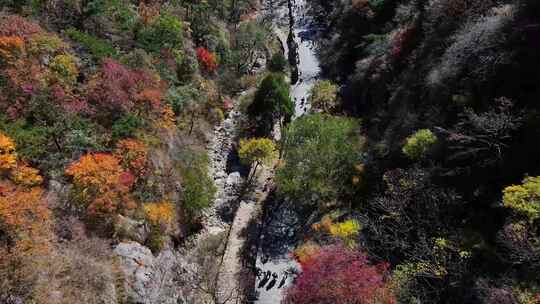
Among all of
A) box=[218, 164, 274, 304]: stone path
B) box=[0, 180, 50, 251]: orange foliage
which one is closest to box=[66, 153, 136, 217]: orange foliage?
box=[0, 180, 50, 251]: orange foliage

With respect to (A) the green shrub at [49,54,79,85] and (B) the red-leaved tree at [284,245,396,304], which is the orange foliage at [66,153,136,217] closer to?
(A) the green shrub at [49,54,79,85]

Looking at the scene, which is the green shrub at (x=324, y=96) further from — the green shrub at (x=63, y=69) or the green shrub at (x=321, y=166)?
the green shrub at (x=63, y=69)

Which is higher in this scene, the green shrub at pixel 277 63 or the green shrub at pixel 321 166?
the green shrub at pixel 277 63

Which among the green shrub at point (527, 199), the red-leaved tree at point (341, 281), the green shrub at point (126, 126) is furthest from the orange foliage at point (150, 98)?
the green shrub at point (527, 199)

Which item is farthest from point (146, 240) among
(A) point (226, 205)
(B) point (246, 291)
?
(A) point (226, 205)


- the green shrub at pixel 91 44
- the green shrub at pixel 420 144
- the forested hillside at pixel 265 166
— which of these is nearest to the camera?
the forested hillside at pixel 265 166

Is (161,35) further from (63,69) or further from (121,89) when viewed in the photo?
(63,69)

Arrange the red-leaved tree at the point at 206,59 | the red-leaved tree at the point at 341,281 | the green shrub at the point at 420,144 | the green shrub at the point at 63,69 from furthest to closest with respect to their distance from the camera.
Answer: the red-leaved tree at the point at 206,59
the green shrub at the point at 63,69
the green shrub at the point at 420,144
the red-leaved tree at the point at 341,281
